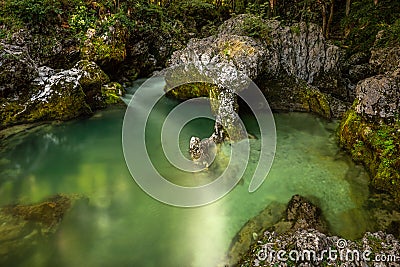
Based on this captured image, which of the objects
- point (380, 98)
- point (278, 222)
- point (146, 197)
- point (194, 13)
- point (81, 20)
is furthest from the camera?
point (194, 13)

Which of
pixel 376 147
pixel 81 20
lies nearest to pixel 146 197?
pixel 376 147

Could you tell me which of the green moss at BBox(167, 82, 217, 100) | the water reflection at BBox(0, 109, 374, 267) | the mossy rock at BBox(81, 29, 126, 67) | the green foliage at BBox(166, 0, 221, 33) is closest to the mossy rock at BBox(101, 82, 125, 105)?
the mossy rock at BBox(81, 29, 126, 67)

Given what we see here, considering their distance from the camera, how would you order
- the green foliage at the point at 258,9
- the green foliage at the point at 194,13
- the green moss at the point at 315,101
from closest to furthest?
the green moss at the point at 315,101, the green foliage at the point at 258,9, the green foliage at the point at 194,13

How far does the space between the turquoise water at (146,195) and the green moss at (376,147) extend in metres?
0.26

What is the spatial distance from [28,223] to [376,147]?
6.91 m

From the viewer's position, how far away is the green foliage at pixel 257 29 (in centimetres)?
882

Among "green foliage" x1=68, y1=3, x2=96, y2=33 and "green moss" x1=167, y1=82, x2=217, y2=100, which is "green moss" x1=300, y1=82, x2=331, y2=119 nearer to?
"green moss" x1=167, y1=82, x2=217, y2=100

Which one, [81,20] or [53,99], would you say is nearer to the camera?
[53,99]

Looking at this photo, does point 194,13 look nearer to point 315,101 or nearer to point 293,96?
point 293,96

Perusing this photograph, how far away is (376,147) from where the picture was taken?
5887 millimetres

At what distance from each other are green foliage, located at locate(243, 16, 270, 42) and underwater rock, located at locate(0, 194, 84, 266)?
22.4 ft

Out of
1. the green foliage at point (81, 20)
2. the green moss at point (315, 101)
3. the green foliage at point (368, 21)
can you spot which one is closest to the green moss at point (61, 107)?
the green foliage at point (81, 20)

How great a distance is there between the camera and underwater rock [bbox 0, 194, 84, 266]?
4.46 meters

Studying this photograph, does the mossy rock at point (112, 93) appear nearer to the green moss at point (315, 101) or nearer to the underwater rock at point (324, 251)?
the green moss at point (315, 101)
